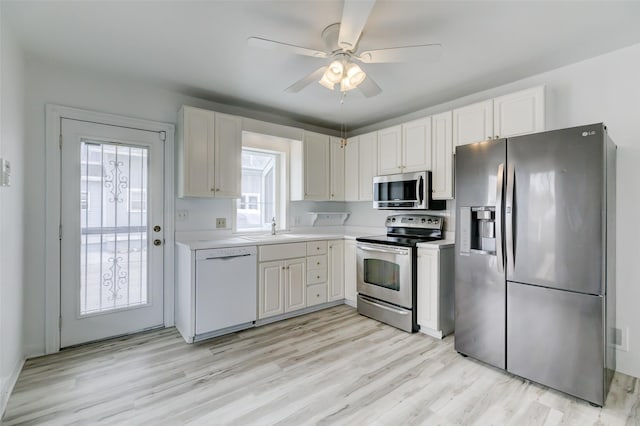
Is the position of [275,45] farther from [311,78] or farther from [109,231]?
[109,231]

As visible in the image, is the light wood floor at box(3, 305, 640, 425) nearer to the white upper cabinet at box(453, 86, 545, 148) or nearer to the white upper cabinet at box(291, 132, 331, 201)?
the white upper cabinet at box(291, 132, 331, 201)

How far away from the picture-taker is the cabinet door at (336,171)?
4.20 meters

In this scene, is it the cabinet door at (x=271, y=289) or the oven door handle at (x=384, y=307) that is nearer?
the oven door handle at (x=384, y=307)

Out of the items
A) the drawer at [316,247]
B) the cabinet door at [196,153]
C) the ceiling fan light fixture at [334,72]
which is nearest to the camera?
the ceiling fan light fixture at [334,72]

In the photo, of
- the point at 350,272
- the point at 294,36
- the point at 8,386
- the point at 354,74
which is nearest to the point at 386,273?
the point at 350,272

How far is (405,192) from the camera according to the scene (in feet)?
11.2

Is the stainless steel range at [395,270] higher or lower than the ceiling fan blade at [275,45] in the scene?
lower

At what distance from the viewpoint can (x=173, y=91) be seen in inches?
124

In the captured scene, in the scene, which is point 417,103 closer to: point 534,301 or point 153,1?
point 534,301

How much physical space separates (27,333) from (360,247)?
315 centimetres

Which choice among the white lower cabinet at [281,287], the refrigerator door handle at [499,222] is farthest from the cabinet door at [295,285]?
the refrigerator door handle at [499,222]

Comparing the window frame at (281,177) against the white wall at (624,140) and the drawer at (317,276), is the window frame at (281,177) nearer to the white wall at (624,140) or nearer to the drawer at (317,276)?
the drawer at (317,276)

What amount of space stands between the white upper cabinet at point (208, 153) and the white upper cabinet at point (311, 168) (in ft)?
2.86

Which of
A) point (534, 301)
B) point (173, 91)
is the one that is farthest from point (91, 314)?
point (534, 301)
